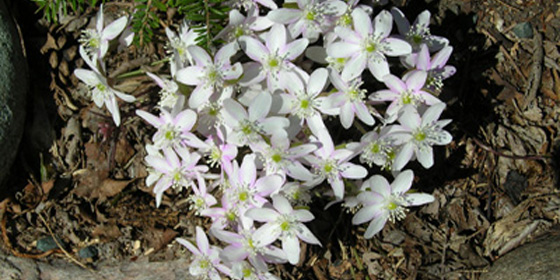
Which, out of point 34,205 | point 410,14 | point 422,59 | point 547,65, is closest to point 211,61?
point 422,59

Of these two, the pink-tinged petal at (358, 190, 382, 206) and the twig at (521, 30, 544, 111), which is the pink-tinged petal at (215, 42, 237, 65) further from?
the twig at (521, 30, 544, 111)

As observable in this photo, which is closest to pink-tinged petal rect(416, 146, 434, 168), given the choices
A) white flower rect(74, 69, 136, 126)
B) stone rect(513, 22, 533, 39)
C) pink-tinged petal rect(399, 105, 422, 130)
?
pink-tinged petal rect(399, 105, 422, 130)

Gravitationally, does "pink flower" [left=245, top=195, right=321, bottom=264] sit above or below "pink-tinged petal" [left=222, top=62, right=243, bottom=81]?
below

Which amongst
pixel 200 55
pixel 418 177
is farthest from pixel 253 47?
pixel 418 177

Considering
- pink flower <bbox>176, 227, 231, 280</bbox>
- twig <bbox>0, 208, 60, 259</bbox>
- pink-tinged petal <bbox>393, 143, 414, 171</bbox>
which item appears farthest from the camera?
twig <bbox>0, 208, 60, 259</bbox>

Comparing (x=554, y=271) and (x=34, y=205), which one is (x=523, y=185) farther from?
(x=34, y=205)

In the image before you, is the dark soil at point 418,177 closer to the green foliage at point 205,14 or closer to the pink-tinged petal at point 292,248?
the pink-tinged petal at point 292,248

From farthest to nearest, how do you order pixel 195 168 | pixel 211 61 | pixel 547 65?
pixel 547 65
pixel 195 168
pixel 211 61
